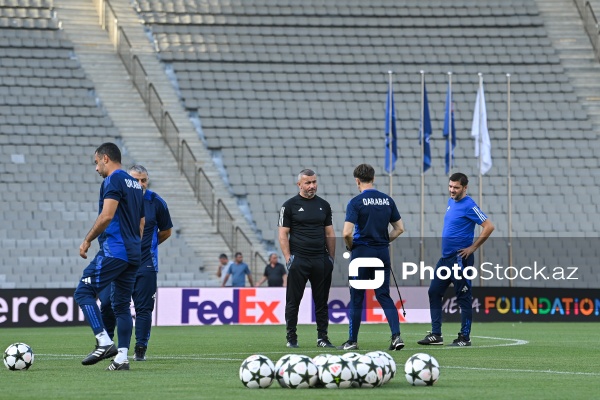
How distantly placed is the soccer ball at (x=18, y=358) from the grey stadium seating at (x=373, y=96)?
18.8 metres

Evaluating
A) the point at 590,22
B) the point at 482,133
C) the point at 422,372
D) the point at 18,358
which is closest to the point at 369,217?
the point at 18,358

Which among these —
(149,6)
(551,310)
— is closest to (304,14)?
(149,6)

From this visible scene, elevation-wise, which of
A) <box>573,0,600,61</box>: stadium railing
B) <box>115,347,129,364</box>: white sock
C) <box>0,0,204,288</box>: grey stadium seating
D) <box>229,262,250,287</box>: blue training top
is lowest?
<box>115,347,129,364</box>: white sock

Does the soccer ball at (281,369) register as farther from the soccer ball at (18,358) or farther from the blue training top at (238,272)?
the blue training top at (238,272)

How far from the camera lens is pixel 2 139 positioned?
102 feet

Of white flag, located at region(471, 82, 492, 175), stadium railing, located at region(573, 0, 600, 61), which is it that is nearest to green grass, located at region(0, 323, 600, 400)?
white flag, located at region(471, 82, 492, 175)

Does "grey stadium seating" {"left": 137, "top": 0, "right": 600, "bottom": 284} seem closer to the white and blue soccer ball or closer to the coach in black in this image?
the coach in black

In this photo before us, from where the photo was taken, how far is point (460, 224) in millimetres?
15250

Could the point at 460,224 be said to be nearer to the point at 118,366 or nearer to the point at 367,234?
the point at 367,234

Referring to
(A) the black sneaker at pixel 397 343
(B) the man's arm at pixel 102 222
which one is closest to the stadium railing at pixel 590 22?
(A) the black sneaker at pixel 397 343

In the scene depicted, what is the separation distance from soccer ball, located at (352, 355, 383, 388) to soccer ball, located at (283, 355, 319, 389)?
29 cm

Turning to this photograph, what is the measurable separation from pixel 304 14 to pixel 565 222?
Result: 32.9 ft

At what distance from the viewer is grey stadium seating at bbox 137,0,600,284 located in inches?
1261

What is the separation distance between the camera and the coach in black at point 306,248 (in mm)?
14977
